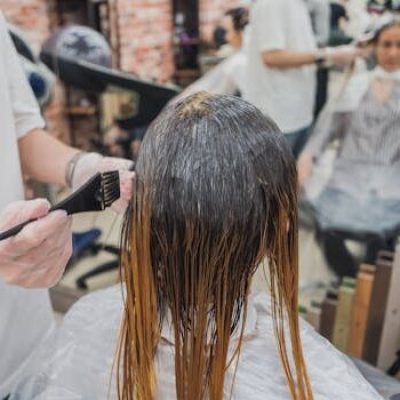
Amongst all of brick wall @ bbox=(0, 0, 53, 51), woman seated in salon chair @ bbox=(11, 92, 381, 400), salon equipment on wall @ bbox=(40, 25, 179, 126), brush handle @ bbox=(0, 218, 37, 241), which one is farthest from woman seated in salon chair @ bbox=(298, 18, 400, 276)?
brush handle @ bbox=(0, 218, 37, 241)

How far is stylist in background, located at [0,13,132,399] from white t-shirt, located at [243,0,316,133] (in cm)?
110

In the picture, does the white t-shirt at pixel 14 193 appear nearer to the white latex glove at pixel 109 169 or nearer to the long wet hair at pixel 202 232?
the white latex glove at pixel 109 169

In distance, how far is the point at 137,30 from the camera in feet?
7.17

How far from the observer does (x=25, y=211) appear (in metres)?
0.65

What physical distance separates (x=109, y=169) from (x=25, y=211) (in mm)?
238

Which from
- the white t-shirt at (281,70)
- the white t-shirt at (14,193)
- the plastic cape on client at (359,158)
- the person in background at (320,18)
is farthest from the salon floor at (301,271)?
the white t-shirt at (14,193)

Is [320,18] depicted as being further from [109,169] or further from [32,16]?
[109,169]

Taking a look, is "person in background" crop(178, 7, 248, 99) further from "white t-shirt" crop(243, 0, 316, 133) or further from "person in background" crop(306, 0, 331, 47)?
"person in background" crop(306, 0, 331, 47)

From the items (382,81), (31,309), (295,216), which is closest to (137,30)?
(382,81)

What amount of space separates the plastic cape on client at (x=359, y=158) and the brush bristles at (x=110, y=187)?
5.32 feet

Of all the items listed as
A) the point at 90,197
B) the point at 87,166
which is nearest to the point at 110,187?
the point at 90,197

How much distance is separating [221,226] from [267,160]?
105 millimetres

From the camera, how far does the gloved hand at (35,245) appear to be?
0.64 m

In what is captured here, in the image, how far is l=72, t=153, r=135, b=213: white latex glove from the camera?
71cm
